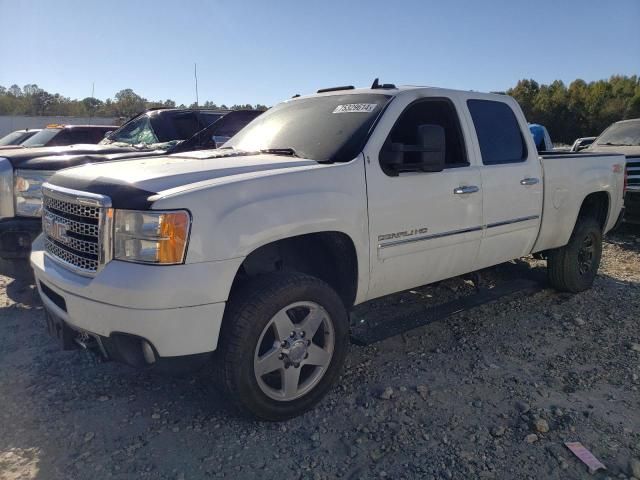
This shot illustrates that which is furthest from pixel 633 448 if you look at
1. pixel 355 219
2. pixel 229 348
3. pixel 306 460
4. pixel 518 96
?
pixel 518 96

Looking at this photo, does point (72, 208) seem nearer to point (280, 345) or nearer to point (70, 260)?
point (70, 260)

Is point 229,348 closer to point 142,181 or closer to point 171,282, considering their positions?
point 171,282

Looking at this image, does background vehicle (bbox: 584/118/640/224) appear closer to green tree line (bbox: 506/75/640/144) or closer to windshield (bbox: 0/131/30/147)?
windshield (bbox: 0/131/30/147)

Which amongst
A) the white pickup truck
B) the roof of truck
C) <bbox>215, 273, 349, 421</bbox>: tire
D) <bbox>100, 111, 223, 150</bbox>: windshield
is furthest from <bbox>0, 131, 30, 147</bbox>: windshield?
<bbox>215, 273, 349, 421</bbox>: tire

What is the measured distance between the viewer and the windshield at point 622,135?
9.94 metres

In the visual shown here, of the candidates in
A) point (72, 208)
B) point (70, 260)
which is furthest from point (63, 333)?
point (72, 208)

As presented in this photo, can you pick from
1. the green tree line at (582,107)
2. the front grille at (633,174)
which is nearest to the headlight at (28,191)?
the front grille at (633,174)

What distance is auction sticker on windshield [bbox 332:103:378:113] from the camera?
3.86 meters

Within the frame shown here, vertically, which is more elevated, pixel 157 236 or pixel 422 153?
pixel 422 153

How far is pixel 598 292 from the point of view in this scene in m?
5.86

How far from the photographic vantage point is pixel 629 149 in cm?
936

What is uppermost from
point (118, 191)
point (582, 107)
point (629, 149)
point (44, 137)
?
point (582, 107)

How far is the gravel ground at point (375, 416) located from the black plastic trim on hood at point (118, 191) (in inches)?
41.0

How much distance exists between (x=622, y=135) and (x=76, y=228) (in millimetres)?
10236
